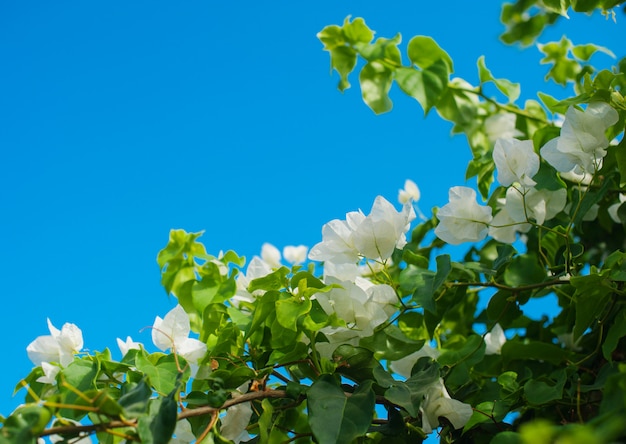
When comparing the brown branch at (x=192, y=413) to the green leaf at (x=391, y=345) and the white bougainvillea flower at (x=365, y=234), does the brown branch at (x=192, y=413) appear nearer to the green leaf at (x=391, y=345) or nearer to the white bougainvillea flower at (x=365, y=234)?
the green leaf at (x=391, y=345)

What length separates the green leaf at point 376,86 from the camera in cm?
132

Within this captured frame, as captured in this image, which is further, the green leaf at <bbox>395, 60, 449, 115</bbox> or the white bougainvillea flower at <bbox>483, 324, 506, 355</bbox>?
the green leaf at <bbox>395, 60, 449, 115</bbox>

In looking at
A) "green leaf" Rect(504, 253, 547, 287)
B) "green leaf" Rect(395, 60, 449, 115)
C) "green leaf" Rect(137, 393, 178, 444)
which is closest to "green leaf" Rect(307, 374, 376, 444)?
"green leaf" Rect(137, 393, 178, 444)

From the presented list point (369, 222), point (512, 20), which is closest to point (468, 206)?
point (369, 222)

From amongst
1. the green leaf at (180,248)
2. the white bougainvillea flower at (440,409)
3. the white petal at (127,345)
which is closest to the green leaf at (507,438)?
the white bougainvillea flower at (440,409)

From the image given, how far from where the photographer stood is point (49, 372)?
823 millimetres

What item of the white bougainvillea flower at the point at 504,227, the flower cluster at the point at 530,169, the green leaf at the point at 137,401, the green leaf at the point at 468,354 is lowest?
the green leaf at the point at 137,401

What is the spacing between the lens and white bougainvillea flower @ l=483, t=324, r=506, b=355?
1.10 meters

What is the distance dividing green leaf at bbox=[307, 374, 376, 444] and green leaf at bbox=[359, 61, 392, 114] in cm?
69

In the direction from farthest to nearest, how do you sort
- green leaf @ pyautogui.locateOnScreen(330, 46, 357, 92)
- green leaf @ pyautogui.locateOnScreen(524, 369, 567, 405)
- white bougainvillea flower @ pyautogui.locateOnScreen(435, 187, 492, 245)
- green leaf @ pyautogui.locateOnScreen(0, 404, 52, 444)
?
green leaf @ pyautogui.locateOnScreen(330, 46, 357, 92) < white bougainvillea flower @ pyautogui.locateOnScreen(435, 187, 492, 245) < green leaf @ pyautogui.locateOnScreen(524, 369, 567, 405) < green leaf @ pyautogui.locateOnScreen(0, 404, 52, 444)

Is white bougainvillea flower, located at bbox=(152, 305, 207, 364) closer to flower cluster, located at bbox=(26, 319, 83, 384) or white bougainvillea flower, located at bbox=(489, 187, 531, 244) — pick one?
flower cluster, located at bbox=(26, 319, 83, 384)

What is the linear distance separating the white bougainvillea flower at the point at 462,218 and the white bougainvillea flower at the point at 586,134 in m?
0.12

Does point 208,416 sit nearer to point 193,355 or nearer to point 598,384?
point 193,355

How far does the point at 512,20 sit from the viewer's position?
213 cm
